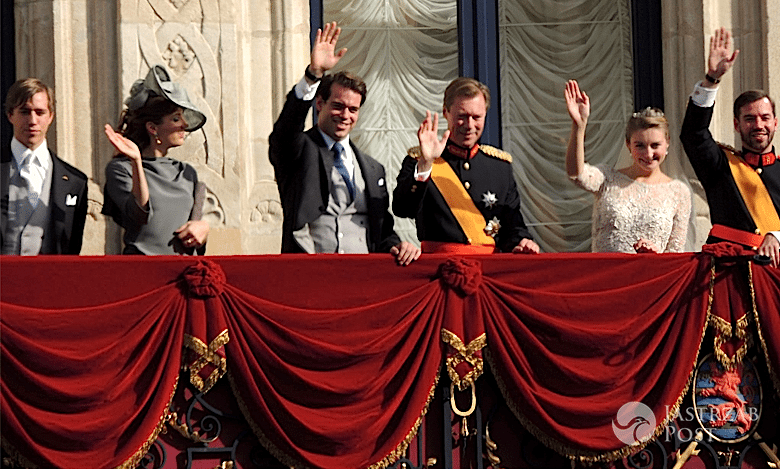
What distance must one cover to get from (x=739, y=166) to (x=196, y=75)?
3.27m

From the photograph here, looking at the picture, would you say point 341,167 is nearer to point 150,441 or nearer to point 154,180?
point 154,180

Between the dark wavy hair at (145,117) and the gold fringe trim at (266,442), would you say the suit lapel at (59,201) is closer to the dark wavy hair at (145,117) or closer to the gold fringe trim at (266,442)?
the dark wavy hair at (145,117)

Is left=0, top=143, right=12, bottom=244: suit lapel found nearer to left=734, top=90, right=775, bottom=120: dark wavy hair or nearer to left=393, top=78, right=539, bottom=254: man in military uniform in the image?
left=393, top=78, right=539, bottom=254: man in military uniform

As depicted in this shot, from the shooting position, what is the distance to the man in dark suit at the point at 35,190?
21.8 feet

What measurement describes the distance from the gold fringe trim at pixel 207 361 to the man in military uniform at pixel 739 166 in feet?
8.12

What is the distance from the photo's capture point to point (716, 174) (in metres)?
6.92

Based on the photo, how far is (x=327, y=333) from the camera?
20.3 feet

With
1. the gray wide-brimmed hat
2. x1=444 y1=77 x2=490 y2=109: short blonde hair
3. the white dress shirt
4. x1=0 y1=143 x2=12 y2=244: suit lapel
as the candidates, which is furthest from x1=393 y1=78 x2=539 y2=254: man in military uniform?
x1=0 y1=143 x2=12 y2=244: suit lapel

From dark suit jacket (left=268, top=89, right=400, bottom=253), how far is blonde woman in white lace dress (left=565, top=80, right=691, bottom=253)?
100 cm

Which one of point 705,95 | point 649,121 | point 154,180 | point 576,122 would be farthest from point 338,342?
point 705,95

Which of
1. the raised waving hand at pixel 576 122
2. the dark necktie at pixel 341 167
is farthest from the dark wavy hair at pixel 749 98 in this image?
the dark necktie at pixel 341 167

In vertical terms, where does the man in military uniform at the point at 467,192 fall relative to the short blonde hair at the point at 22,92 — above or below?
below

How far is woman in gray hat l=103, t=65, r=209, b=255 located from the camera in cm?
655

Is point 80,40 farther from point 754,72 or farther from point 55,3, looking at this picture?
point 754,72
